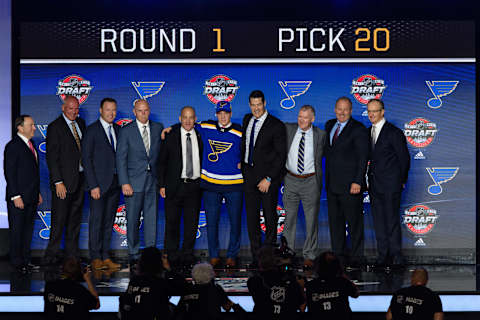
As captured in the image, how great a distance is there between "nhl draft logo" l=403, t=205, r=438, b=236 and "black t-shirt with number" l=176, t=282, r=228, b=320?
4.15 m

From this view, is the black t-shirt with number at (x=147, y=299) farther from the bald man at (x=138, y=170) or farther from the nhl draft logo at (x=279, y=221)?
the nhl draft logo at (x=279, y=221)

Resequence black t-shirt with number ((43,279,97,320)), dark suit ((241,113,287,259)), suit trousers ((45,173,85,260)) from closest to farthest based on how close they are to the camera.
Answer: black t-shirt with number ((43,279,97,320))
dark suit ((241,113,287,259))
suit trousers ((45,173,85,260))

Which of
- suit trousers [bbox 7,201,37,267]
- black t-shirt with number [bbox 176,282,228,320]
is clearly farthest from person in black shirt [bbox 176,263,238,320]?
suit trousers [bbox 7,201,37,267]

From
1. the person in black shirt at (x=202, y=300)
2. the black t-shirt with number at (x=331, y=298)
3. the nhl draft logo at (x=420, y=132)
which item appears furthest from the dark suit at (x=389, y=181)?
the person in black shirt at (x=202, y=300)

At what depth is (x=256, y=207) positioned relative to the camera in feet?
24.1

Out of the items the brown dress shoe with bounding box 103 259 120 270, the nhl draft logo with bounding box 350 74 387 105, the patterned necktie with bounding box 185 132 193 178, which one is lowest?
the brown dress shoe with bounding box 103 259 120 270

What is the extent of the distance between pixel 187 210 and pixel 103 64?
6.63 feet

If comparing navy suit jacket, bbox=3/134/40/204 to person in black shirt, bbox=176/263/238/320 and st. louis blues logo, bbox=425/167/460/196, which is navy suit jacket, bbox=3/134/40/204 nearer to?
person in black shirt, bbox=176/263/238/320

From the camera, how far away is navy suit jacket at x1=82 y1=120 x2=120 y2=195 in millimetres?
7340

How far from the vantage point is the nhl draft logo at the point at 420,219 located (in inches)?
320

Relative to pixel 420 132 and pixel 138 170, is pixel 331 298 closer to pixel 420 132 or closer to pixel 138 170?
pixel 138 170

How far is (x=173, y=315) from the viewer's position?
14.8 ft

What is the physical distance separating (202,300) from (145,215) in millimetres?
3152

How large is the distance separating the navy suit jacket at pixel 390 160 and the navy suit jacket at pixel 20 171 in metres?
3.46
